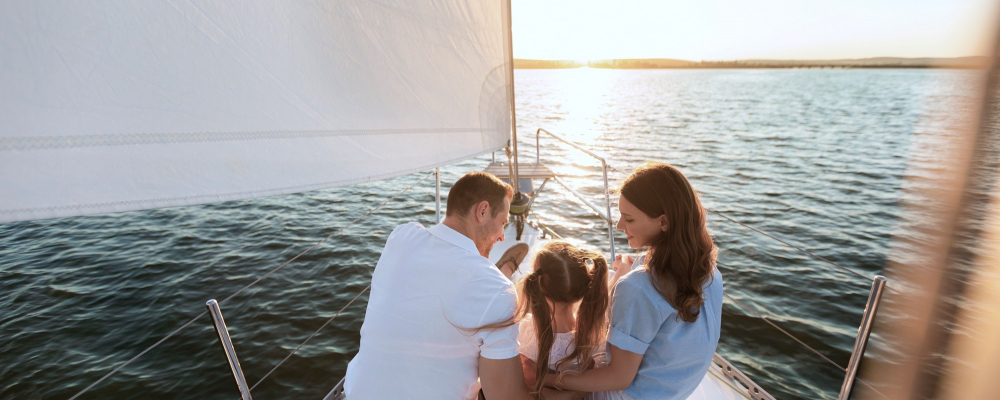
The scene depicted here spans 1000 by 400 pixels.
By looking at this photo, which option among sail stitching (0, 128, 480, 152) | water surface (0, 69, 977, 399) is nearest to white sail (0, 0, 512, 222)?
sail stitching (0, 128, 480, 152)

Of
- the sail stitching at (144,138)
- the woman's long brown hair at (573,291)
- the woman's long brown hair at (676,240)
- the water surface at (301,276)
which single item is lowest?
the water surface at (301,276)

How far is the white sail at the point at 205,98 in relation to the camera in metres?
0.99

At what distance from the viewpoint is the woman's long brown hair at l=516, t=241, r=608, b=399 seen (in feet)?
4.54

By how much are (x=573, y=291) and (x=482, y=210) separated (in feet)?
1.19

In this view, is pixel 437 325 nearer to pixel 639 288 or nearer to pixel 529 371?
pixel 529 371

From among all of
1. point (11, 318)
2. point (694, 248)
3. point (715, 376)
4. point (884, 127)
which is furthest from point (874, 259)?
point (884, 127)

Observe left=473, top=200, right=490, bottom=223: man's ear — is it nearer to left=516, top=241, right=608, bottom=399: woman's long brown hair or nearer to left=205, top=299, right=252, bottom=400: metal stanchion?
left=516, top=241, right=608, bottom=399: woman's long brown hair

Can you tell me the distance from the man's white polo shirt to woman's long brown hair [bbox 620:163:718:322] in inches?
15.7

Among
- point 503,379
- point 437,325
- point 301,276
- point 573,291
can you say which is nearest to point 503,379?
point 503,379

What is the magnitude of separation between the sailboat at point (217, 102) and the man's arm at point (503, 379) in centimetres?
81

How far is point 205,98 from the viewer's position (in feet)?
4.16

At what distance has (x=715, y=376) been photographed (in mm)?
2141

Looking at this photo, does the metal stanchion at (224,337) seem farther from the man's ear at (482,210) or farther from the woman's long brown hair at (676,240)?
the woman's long brown hair at (676,240)

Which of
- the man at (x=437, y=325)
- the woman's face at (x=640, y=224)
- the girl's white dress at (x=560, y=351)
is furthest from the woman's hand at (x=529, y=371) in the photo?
the woman's face at (x=640, y=224)
